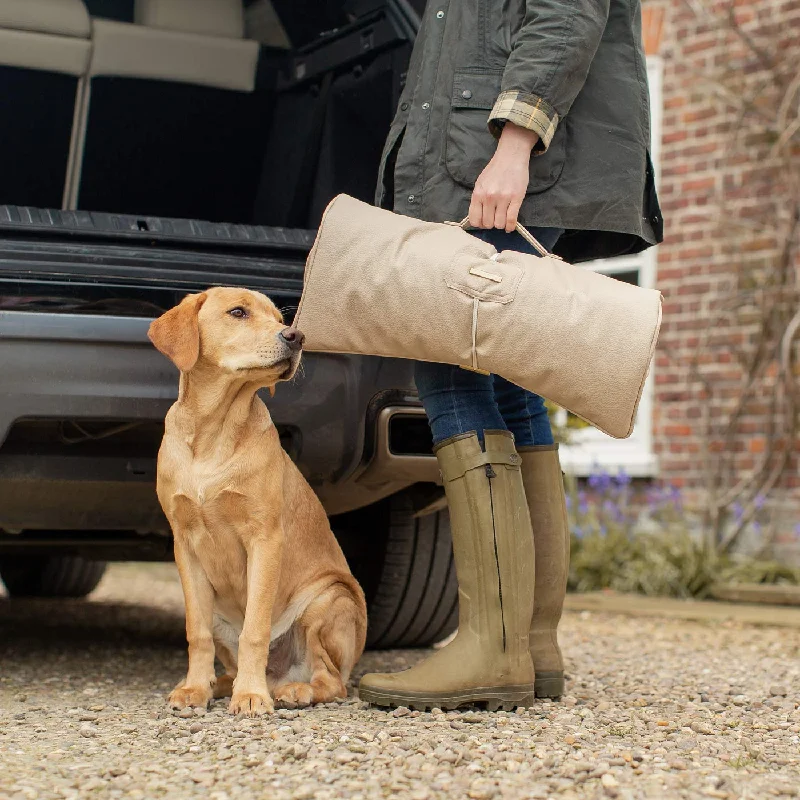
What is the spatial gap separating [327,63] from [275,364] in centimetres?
156

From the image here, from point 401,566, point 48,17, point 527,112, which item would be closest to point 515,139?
point 527,112

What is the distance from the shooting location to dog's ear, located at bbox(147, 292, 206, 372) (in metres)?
3.02

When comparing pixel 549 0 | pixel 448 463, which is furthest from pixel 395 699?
pixel 549 0

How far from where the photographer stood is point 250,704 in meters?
2.94

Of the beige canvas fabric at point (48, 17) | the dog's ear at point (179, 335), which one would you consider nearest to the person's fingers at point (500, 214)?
the dog's ear at point (179, 335)

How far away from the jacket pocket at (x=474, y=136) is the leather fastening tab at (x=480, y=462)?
2.04ft

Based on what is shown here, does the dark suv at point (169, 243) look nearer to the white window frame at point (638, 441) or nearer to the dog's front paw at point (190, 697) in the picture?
the dog's front paw at point (190, 697)

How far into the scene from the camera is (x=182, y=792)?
2.19 meters

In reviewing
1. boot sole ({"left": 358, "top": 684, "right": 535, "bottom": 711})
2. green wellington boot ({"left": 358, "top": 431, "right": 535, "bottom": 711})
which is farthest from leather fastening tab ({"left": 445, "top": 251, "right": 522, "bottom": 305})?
boot sole ({"left": 358, "top": 684, "right": 535, "bottom": 711})

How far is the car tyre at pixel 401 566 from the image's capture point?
4012 millimetres

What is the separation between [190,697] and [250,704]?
0.60 ft

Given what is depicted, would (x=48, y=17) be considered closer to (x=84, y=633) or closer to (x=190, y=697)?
(x=84, y=633)

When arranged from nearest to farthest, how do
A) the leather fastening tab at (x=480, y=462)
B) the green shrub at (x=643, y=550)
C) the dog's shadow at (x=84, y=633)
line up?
1. the leather fastening tab at (x=480, y=462)
2. the dog's shadow at (x=84, y=633)
3. the green shrub at (x=643, y=550)

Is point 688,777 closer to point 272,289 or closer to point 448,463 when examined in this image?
point 448,463
